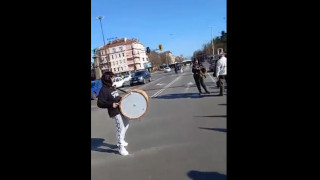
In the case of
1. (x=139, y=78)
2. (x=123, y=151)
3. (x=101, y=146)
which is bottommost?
(x=101, y=146)

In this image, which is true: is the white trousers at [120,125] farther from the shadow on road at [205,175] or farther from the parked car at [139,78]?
the parked car at [139,78]

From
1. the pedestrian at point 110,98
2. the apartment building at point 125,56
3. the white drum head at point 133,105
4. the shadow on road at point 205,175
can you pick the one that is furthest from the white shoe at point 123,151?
the apartment building at point 125,56

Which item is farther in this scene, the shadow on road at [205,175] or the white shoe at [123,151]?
the white shoe at [123,151]

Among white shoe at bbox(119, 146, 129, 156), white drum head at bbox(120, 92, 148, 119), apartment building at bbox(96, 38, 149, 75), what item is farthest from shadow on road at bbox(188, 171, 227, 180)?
apartment building at bbox(96, 38, 149, 75)

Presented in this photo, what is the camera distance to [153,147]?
17.7 ft

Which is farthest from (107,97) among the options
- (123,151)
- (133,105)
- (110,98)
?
(123,151)

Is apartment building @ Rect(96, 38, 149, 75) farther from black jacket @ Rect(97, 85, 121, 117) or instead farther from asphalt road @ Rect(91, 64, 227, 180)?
black jacket @ Rect(97, 85, 121, 117)

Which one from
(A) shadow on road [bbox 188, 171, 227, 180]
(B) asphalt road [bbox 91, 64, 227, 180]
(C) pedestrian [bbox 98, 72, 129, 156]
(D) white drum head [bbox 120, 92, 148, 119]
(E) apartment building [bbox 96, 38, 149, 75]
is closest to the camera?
(A) shadow on road [bbox 188, 171, 227, 180]

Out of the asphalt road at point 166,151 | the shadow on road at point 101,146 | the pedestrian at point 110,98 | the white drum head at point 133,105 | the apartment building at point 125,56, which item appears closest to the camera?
the asphalt road at point 166,151

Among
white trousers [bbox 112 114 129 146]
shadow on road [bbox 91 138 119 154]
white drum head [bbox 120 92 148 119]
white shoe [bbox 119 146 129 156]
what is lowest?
shadow on road [bbox 91 138 119 154]

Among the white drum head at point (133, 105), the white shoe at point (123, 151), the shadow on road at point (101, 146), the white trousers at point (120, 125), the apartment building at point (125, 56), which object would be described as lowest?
the shadow on road at point (101, 146)

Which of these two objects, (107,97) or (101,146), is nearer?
(107,97)

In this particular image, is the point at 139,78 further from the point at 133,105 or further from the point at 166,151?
the point at 166,151
